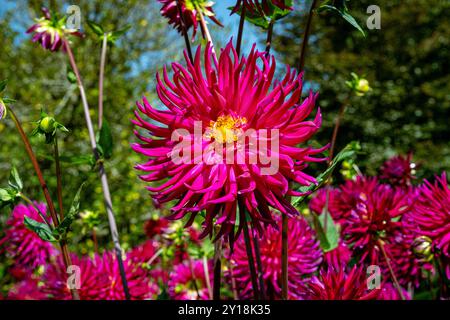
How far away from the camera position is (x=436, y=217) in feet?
2.29

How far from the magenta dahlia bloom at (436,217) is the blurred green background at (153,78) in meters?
0.55

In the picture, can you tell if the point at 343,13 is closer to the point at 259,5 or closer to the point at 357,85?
the point at 259,5

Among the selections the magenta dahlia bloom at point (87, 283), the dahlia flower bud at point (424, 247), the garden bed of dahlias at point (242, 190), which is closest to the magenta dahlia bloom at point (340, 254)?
the garden bed of dahlias at point (242, 190)

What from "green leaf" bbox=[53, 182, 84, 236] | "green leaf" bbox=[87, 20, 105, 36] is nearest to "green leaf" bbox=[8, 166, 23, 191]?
"green leaf" bbox=[53, 182, 84, 236]

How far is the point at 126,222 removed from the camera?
3.38m

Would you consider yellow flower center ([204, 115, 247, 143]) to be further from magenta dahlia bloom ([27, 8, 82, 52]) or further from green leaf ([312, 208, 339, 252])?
magenta dahlia bloom ([27, 8, 82, 52])

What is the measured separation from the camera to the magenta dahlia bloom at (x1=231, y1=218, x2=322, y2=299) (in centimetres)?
79

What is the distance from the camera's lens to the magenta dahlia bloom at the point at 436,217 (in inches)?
27.0

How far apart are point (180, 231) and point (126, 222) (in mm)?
2495

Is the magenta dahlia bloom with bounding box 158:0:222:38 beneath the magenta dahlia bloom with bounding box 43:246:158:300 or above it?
above

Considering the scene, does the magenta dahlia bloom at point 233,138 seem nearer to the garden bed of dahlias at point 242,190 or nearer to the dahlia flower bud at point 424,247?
the garden bed of dahlias at point 242,190

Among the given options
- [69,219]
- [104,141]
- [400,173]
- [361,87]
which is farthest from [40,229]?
[400,173]

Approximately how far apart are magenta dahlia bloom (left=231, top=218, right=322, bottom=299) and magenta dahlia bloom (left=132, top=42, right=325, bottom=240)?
12.9 inches
